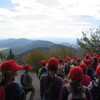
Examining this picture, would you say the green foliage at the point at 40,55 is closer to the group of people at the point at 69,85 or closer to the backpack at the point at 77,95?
the group of people at the point at 69,85

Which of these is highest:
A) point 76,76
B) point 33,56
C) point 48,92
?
point 76,76

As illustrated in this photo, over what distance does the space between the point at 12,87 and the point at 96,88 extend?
1.67 metres

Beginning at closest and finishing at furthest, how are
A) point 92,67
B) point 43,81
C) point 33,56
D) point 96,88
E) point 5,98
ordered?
1. point 5,98
2. point 96,88
3. point 43,81
4. point 92,67
5. point 33,56

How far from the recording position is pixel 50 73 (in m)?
3.90

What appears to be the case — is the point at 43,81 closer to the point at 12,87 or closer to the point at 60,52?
the point at 12,87

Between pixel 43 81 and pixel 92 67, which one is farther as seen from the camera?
pixel 92 67

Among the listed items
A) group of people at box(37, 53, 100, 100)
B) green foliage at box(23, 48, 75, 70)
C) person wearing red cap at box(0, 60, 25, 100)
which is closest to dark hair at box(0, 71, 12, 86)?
person wearing red cap at box(0, 60, 25, 100)

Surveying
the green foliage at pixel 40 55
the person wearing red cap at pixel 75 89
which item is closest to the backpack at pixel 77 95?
the person wearing red cap at pixel 75 89

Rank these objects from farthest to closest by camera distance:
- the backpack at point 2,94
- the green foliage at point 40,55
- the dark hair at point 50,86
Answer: the green foliage at point 40,55, the dark hair at point 50,86, the backpack at point 2,94

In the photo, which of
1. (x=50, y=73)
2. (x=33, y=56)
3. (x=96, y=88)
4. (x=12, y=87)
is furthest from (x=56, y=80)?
(x=33, y=56)

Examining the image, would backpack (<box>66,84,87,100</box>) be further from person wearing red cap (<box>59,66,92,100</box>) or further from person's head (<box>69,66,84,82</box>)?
person's head (<box>69,66,84,82</box>)

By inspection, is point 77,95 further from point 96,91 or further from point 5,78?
point 5,78

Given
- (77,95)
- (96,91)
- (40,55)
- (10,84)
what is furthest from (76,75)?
(40,55)

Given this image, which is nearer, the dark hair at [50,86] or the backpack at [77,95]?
the backpack at [77,95]
